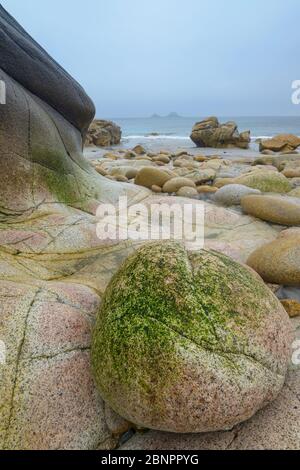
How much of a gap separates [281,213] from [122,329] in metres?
3.70

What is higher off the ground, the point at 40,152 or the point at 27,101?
the point at 27,101

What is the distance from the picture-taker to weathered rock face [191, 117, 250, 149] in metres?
23.0

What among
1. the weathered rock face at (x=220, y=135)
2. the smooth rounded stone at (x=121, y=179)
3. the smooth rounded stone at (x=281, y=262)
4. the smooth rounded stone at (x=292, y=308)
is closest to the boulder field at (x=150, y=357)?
the smooth rounded stone at (x=292, y=308)

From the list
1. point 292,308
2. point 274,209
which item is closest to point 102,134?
point 274,209

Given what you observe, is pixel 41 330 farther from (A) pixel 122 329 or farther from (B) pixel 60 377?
(A) pixel 122 329

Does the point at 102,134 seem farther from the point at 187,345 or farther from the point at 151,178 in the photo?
the point at 187,345

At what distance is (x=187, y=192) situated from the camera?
6.73 m

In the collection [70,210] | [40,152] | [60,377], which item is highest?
[40,152]

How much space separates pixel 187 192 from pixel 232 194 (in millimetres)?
978

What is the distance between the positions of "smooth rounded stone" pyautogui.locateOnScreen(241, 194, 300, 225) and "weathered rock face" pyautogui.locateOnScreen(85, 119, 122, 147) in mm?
20534

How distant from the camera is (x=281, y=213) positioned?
4.96 metres

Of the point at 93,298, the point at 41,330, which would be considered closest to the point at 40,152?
the point at 93,298

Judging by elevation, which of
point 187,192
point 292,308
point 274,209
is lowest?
point 292,308

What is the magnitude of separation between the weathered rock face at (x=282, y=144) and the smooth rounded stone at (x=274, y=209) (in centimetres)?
1594
